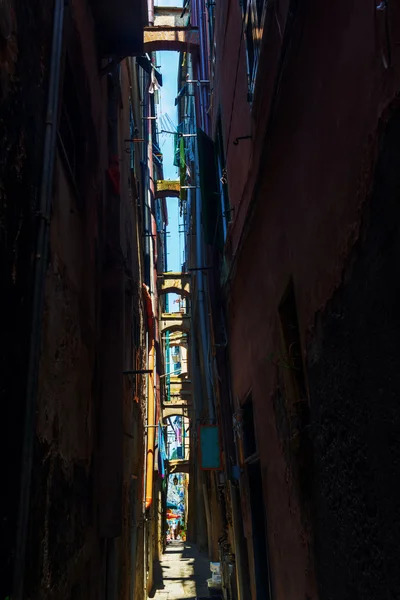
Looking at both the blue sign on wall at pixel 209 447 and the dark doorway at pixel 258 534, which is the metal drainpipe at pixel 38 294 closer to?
the dark doorway at pixel 258 534

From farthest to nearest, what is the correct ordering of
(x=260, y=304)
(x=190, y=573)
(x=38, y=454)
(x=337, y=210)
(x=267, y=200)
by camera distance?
(x=190, y=573) → (x=260, y=304) → (x=267, y=200) → (x=38, y=454) → (x=337, y=210)

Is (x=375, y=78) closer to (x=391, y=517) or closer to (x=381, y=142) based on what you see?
(x=381, y=142)

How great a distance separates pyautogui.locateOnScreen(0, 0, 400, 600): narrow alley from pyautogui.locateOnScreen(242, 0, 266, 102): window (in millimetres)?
41

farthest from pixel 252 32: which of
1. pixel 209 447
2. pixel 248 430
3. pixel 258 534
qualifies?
pixel 209 447

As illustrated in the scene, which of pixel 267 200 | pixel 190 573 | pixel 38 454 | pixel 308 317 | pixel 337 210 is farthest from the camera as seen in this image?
pixel 190 573

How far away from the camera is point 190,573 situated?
15805 millimetres

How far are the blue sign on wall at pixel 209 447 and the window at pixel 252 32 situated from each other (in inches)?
257

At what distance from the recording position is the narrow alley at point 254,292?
7.47 ft

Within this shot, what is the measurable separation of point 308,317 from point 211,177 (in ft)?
18.7

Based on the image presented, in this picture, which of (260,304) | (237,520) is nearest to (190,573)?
(237,520)

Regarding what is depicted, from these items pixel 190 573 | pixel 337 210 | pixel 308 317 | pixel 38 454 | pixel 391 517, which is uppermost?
pixel 337 210

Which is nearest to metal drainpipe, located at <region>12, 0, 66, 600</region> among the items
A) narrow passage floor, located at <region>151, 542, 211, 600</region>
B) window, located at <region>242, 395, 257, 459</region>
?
window, located at <region>242, 395, 257, 459</region>

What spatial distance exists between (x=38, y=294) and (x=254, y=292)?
10.1 ft

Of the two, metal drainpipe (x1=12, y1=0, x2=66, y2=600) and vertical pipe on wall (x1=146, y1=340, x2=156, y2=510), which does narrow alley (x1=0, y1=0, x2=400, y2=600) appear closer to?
metal drainpipe (x1=12, y1=0, x2=66, y2=600)
